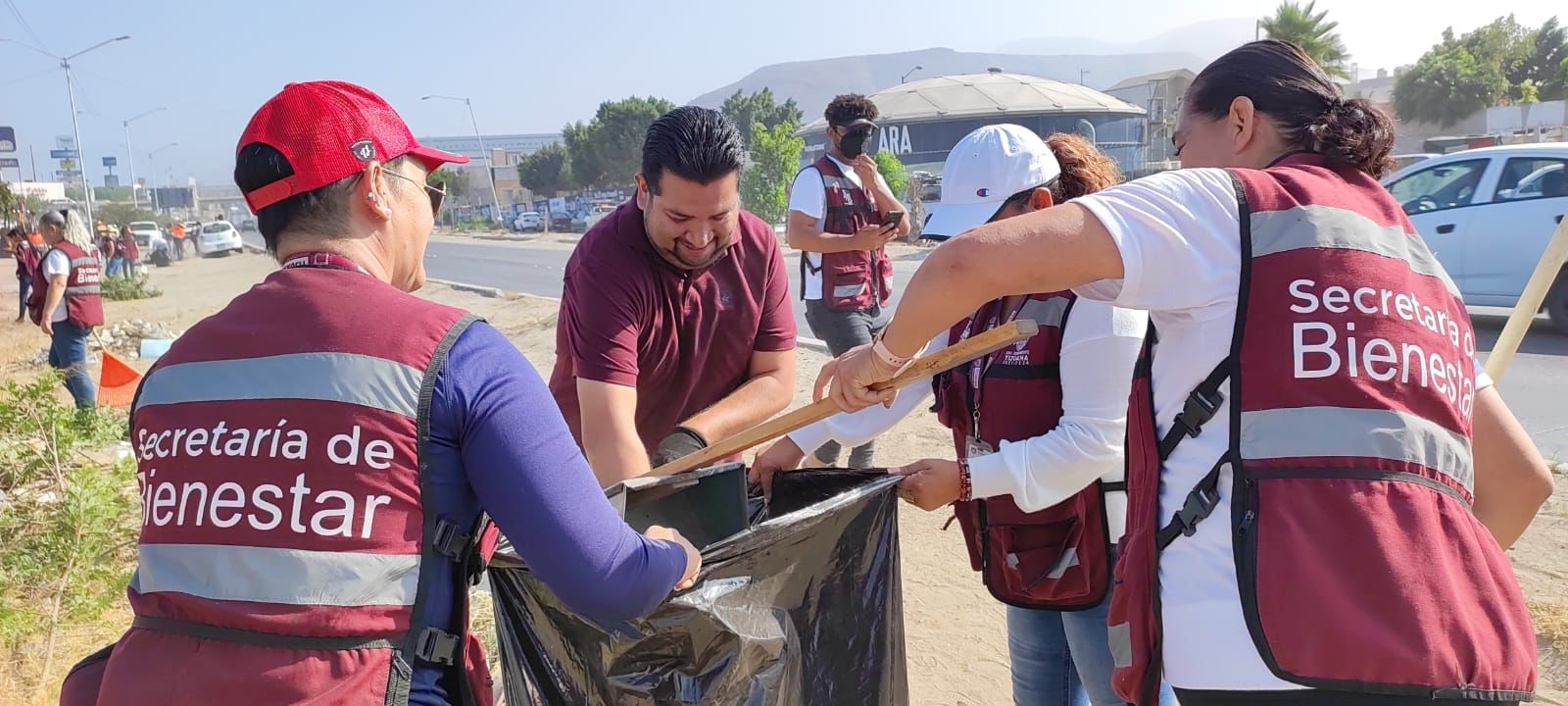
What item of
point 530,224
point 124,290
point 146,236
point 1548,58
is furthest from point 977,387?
point 1548,58

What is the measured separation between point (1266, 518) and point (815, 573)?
85cm

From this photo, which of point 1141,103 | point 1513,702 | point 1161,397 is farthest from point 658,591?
point 1141,103

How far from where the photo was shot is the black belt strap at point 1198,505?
140 centimetres

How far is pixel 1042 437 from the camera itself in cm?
206

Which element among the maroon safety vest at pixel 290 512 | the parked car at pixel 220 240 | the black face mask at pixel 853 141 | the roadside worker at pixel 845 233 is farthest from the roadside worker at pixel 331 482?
the parked car at pixel 220 240

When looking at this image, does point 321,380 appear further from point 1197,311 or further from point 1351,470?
point 1351,470

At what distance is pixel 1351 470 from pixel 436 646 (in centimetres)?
124

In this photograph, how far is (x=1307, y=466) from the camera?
4.27ft

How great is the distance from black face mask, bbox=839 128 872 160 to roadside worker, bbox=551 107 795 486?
2811mm

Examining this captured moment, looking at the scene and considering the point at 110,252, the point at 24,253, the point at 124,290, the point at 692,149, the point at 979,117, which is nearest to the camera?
the point at 692,149

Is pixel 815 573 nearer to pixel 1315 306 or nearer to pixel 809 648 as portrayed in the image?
pixel 809 648

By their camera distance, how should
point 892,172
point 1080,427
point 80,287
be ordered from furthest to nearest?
point 892,172 < point 80,287 < point 1080,427

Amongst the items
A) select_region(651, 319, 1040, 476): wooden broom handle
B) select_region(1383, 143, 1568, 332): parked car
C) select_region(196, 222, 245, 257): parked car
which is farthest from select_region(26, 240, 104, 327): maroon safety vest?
select_region(196, 222, 245, 257): parked car

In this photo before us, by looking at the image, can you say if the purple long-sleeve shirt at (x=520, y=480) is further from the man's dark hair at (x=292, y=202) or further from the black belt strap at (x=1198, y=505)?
the black belt strap at (x=1198, y=505)
